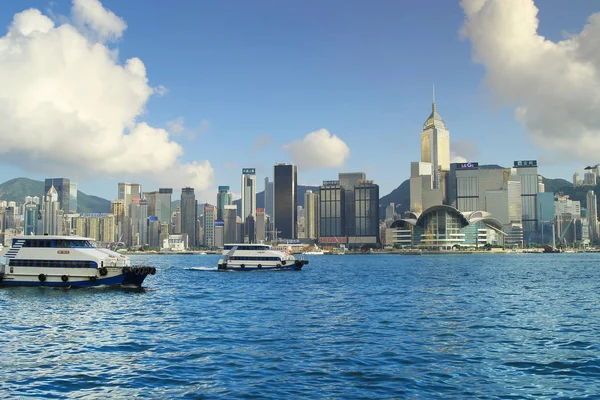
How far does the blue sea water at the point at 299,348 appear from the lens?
80.5ft

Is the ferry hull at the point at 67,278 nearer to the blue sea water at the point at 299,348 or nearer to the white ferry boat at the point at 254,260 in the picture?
the blue sea water at the point at 299,348

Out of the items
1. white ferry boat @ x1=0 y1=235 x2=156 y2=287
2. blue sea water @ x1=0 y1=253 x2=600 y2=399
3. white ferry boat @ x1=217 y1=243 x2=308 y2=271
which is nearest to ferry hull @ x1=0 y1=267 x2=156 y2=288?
white ferry boat @ x1=0 y1=235 x2=156 y2=287

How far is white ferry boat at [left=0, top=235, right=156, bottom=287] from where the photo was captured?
225 ft

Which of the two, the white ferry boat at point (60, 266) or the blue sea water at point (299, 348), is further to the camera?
the white ferry boat at point (60, 266)

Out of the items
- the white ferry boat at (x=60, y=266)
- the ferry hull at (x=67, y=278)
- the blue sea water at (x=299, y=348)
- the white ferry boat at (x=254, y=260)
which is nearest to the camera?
the blue sea water at (x=299, y=348)

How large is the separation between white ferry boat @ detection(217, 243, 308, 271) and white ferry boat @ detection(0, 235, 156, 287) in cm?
4740

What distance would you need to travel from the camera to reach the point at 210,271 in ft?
421

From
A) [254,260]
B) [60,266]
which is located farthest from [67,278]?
[254,260]

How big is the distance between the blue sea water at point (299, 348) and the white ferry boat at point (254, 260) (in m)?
55.4

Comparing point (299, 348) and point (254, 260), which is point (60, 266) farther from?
point (254, 260)

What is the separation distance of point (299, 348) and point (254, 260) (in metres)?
84.9

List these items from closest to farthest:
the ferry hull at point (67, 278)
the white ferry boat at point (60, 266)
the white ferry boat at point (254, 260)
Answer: the ferry hull at point (67, 278) < the white ferry boat at point (60, 266) < the white ferry boat at point (254, 260)

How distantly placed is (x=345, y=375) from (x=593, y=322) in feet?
87.0

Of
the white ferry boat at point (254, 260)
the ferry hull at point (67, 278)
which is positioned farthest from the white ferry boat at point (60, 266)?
the white ferry boat at point (254, 260)
